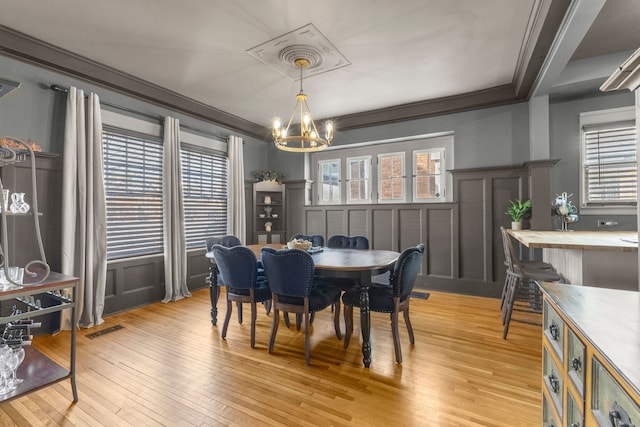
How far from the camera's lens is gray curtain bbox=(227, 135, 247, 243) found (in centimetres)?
522

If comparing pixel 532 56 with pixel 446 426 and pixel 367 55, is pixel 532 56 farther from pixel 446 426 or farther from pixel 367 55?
pixel 446 426

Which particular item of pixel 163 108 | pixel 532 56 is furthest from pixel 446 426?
pixel 163 108

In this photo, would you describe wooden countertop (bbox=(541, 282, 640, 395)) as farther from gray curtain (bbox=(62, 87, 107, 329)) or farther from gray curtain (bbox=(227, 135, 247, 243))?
gray curtain (bbox=(227, 135, 247, 243))

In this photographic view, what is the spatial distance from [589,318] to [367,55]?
304 cm

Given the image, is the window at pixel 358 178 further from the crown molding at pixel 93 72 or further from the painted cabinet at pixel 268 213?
the crown molding at pixel 93 72

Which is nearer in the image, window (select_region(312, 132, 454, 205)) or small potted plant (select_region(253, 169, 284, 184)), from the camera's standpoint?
window (select_region(312, 132, 454, 205))

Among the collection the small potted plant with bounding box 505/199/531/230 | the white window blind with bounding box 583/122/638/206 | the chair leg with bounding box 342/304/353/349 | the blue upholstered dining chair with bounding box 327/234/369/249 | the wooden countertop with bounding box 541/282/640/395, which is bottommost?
the chair leg with bounding box 342/304/353/349

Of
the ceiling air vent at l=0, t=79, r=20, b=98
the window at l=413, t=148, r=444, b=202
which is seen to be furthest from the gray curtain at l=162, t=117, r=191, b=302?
the window at l=413, t=148, r=444, b=202

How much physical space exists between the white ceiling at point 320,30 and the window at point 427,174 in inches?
41.7

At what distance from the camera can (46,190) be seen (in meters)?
3.13

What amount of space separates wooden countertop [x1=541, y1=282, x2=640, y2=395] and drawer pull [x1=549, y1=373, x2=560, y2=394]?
311 millimetres

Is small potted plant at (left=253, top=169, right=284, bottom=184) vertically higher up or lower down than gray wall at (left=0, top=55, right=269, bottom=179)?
lower down

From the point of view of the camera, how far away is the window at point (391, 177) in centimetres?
505

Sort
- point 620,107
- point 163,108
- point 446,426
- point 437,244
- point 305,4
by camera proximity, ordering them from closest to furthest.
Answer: point 446,426 → point 305,4 → point 620,107 → point 163,108 → point 437,244
